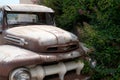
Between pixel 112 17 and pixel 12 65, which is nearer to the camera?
pixel 12 65

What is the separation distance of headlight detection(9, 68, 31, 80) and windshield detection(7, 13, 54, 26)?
1.58 m

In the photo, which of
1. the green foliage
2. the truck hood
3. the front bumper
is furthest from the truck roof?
the front bumper

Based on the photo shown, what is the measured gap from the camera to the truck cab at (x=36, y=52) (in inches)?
171

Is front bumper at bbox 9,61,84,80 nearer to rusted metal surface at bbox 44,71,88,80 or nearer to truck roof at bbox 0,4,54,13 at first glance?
rusted metal surface at bbox 44,71,88,80

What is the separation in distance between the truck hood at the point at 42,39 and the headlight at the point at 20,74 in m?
0.46

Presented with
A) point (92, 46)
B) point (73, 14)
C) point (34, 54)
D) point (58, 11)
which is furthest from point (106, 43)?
point (58, 11)

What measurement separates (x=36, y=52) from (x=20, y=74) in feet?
1.69

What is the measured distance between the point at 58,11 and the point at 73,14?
166cm

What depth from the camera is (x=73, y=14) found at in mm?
7141

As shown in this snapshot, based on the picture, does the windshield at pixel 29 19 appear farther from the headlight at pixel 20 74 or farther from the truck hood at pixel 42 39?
the headlight at pixel 20 74

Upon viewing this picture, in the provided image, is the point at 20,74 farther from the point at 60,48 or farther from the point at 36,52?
the point at 60,48

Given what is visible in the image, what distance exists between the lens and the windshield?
581 cm

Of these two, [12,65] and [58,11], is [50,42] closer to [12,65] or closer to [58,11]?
[12,65]

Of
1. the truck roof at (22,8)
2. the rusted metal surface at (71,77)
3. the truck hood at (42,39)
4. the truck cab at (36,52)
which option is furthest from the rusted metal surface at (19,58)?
the truck roof at (22,8)
